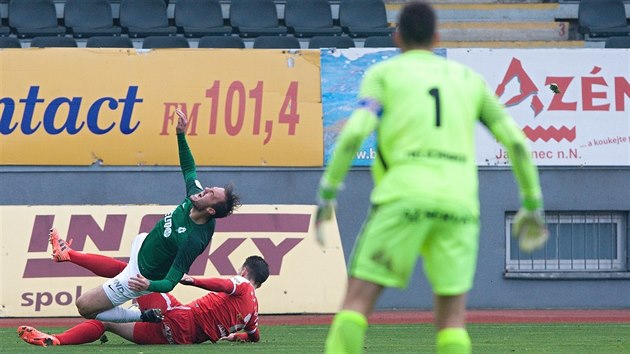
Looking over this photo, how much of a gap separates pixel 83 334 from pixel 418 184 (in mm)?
6024

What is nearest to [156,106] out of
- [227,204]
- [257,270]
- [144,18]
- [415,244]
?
[144,18]

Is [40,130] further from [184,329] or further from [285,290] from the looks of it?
[184,329]

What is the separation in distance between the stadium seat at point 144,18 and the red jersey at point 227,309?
27.0ft

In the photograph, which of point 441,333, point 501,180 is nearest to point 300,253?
point 501,180

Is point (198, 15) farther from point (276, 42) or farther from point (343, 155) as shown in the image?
point (343, 155)

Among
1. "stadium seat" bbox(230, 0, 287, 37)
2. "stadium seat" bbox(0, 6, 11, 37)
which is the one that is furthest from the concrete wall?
"stadium seat" bbox(230, 0, 287, 37)

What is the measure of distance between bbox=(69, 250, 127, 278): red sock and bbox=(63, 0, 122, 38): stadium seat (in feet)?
25.1

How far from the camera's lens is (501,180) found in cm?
1642

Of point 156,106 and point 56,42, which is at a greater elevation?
point 56,42

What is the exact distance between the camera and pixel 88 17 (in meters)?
19.0

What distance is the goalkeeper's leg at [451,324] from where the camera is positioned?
229 inches

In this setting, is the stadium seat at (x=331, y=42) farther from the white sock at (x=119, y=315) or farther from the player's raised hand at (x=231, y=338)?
the white sock at (x=119, y=315)

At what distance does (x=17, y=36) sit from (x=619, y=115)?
341 inches

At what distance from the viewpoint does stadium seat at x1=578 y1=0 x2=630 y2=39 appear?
19734 millimetres
